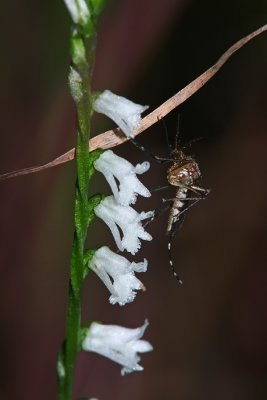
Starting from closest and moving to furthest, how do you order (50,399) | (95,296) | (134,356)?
(134,356) → (50,399) → (95,296)

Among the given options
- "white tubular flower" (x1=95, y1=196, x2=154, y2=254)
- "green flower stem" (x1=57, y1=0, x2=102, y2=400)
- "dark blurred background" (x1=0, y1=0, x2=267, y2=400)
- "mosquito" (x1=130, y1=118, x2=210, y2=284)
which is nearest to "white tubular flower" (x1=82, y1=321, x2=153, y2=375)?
"green flower stem" (x1=57, y1=0, x2=102, y2=400)

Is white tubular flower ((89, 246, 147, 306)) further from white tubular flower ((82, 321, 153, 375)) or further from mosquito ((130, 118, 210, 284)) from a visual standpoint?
mosquito ((130, 118, 210, 284))

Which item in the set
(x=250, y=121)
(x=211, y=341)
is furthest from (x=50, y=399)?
(x=250, y=121)

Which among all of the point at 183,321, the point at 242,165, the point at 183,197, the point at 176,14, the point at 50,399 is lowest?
the point at 50,399

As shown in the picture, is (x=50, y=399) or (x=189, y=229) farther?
(x=189, y=229)

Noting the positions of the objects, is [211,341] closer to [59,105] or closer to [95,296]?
[95,296]

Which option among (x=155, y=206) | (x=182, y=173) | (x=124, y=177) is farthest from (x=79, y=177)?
(x=155, y=206)

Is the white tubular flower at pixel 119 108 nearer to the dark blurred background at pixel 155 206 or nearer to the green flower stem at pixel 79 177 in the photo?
the green flower stem at pixel 79 177
